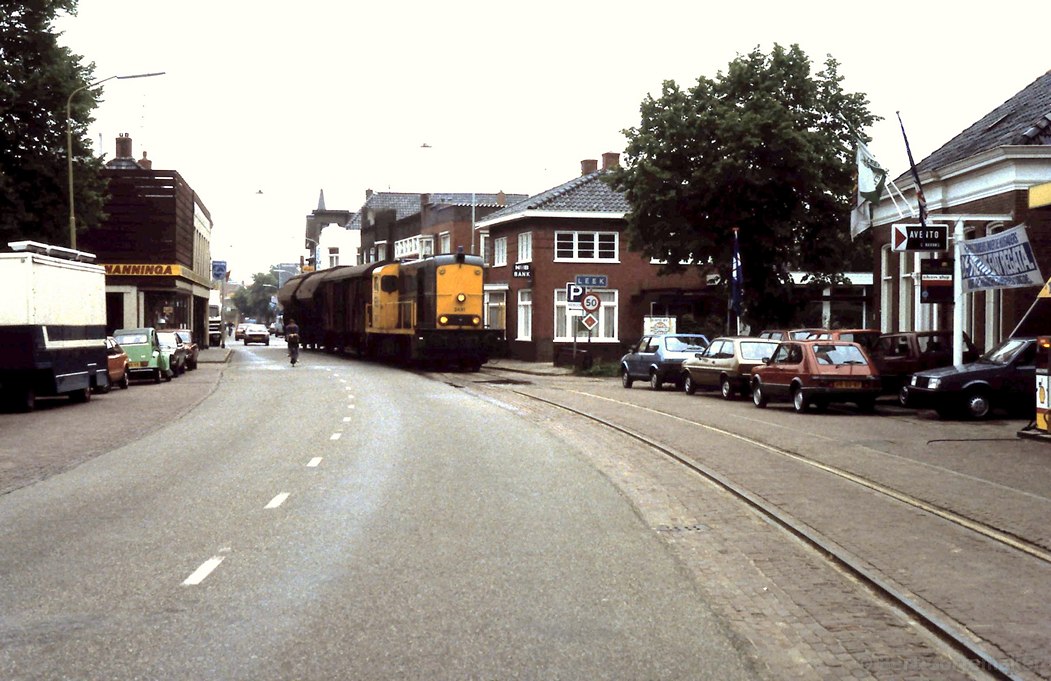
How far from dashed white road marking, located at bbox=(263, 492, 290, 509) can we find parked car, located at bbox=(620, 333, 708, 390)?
828 inches

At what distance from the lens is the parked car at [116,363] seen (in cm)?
3073

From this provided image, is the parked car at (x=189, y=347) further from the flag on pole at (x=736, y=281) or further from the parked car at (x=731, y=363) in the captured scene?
the parked car at (x=731, y=363)

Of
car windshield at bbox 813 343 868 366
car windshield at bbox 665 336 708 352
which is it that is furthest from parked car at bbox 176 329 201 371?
car windshield at bbox 813 343 868 366

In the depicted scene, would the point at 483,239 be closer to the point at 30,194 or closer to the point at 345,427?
the point at 30,194

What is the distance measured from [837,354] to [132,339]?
20433 millimetres

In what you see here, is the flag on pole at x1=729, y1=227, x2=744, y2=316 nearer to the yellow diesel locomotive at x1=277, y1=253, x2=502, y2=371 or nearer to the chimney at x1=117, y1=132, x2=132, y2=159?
the yellow diesel locomotive at x1=277, y1=253, x2=502, y2=371

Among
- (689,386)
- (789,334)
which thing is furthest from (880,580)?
(689,386)

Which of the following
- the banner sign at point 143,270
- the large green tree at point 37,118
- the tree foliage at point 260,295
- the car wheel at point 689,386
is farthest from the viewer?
the tree foliage at point 260,295

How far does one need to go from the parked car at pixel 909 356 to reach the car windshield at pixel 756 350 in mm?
2602

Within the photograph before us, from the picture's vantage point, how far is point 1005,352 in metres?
22.5

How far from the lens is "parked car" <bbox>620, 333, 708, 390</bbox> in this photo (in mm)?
32344

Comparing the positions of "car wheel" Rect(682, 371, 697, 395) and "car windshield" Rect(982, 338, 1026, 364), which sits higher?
"car windshield" Rect(982, 338, 1026, 364)

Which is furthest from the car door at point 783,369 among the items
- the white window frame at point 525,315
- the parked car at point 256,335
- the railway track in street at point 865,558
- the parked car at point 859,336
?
the parked car at point 256,335

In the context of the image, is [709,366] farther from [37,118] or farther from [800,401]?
[37,118]
